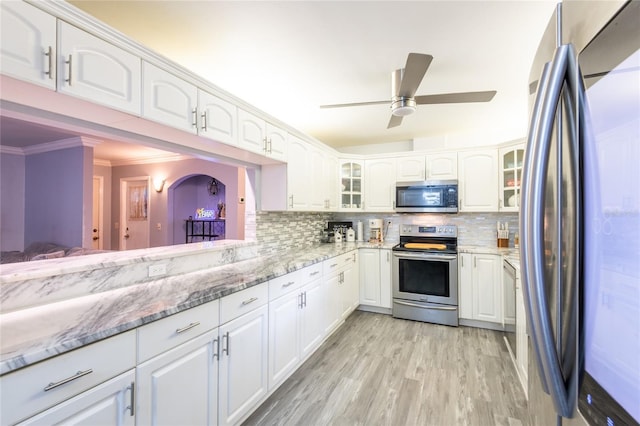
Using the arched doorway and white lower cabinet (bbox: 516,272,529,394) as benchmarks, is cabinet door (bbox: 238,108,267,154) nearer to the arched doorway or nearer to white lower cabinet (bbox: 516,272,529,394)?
white lower cabinet (bbox: 516,272,529,394)

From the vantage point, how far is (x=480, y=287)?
11.2 ft

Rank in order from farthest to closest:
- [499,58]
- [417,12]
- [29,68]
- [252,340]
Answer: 1. [499,58]
2. [252,340]
3. [417,12]
4. [29,68]

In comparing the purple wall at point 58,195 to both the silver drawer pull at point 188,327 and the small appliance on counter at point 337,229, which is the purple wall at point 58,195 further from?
the silver drawer pull at point 188,327

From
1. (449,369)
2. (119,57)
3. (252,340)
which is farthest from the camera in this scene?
(449,369)

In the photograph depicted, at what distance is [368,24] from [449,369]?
107 inches

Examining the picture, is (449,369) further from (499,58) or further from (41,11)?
(41,11)

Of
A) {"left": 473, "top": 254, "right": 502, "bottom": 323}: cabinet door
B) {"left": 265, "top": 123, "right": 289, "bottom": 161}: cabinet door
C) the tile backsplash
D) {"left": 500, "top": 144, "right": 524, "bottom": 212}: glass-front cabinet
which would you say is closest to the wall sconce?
the tile backsplash

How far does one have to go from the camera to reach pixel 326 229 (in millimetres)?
4562

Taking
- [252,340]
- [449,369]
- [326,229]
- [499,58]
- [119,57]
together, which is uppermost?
[499,58]

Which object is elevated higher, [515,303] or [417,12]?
[417,12]

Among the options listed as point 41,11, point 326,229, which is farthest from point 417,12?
point 326,229

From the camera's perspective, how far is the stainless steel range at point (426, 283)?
3.47 m

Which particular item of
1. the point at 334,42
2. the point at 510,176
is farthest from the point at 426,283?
the point at 334,42

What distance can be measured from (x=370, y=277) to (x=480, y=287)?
130 cm
